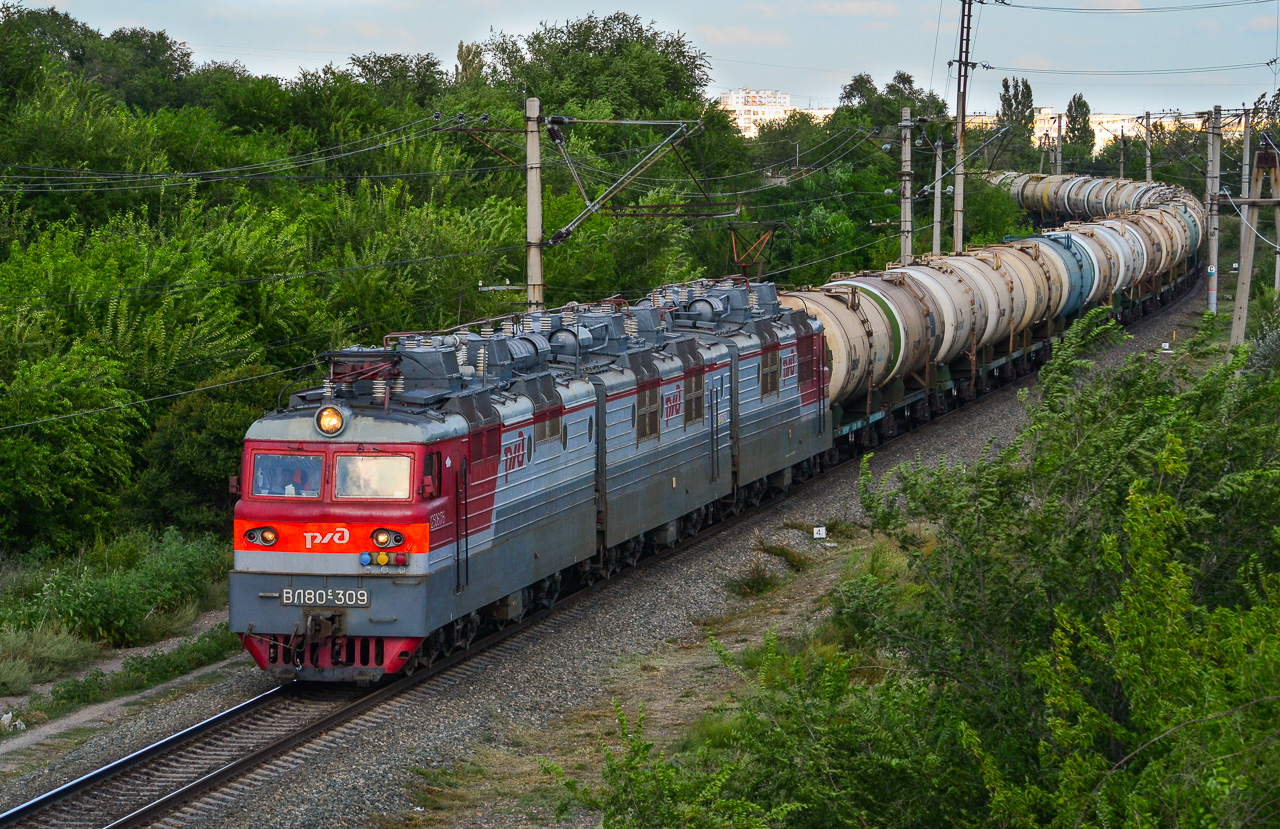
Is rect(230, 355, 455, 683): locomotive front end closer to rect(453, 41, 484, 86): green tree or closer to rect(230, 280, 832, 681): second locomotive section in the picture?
rect(230, 280, 832, 681): second locomotive section

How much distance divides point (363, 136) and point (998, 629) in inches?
1830

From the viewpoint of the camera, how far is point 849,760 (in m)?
9.12

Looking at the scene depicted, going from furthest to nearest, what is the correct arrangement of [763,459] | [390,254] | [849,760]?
1. [390,254]
2. [763,459]
3. [849,760]

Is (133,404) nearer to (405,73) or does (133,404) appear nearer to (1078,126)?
(405,73)

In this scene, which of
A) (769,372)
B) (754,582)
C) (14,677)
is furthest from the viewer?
(769,372)

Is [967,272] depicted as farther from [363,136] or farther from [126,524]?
[363,136]

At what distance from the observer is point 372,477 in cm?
1495

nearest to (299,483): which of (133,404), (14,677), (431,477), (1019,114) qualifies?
(431,477)

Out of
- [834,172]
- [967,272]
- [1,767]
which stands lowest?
[1,767]

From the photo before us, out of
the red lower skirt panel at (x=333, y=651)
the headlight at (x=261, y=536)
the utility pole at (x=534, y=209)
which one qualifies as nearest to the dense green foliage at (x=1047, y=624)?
the red lower skirt panel at (x=333, y=651)

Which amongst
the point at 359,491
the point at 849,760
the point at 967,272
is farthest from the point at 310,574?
the point at 967,272

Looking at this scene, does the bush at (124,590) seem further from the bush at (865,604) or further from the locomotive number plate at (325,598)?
the bush at (865,604)

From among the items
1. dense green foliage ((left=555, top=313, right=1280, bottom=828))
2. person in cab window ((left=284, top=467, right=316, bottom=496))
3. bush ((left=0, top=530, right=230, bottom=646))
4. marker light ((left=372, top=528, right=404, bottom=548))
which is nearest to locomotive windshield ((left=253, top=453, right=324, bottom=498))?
person in cab window ((left=284, top=467, right=316, bottom=496))

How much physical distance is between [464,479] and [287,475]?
1.92 m
